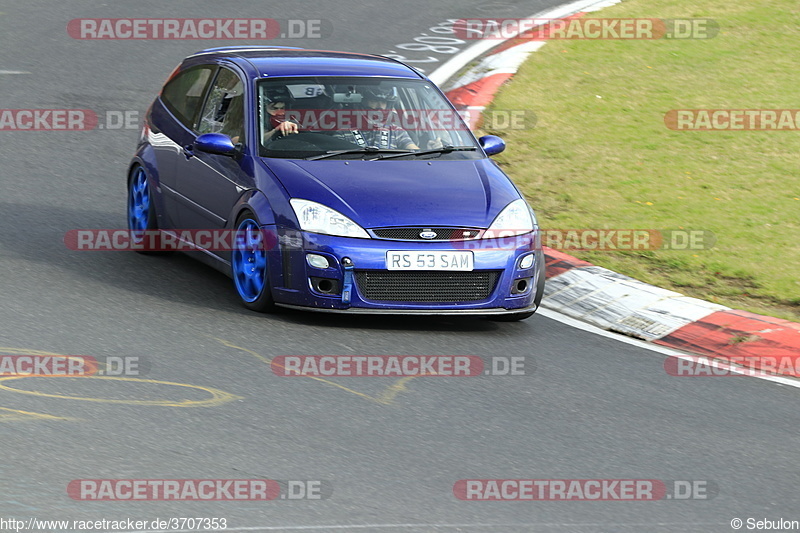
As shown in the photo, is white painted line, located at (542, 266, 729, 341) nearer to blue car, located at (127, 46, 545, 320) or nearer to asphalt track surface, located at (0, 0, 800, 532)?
asphalt track surface, located at (0, 0, 800, 532)

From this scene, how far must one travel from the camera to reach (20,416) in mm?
6160

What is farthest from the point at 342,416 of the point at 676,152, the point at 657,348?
the point at 676,152

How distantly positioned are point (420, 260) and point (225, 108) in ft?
7.30

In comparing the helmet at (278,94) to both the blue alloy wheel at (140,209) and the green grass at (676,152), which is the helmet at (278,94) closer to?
the blue alloy wheel at (140,209)

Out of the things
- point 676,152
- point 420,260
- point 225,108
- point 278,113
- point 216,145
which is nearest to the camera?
point 420,260

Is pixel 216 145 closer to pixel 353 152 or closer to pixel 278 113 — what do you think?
pixel 278 113

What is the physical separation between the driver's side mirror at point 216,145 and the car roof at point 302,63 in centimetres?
69

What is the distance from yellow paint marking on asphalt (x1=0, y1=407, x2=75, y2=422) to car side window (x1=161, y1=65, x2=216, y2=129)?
→ 388 cm

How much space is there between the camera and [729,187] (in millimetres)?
12250

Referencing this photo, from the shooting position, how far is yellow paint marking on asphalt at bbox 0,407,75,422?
6109mm

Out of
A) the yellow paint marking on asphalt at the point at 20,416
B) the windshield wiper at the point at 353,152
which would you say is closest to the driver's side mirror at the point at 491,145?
the windshield wiper at the point at 353,152

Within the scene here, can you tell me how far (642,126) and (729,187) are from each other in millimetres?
2003

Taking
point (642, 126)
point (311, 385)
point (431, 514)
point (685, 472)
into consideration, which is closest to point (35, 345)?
point (311, 385)

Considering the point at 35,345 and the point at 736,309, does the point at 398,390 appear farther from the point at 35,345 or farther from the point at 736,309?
the point at 736,309
